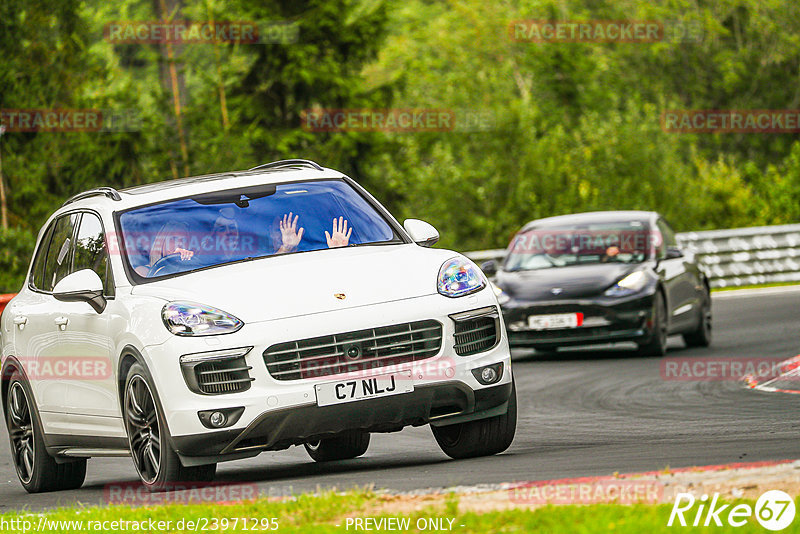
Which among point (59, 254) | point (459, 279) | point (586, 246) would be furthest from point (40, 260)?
point (586, 246)

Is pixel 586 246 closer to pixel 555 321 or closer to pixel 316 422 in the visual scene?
pixel 555 321

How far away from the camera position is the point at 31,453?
34.0 feet

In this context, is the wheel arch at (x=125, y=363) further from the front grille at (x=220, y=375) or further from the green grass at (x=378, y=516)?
the green grass at (x=378, y=516)

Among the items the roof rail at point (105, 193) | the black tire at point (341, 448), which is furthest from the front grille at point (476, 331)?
the roof rail at point (105, 193)

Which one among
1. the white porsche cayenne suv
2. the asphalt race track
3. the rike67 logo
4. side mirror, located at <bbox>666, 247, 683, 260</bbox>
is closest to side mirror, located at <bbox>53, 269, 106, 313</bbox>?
the white porsche cayenne suv

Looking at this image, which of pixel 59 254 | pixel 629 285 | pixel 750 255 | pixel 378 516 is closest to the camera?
pixel 378 516

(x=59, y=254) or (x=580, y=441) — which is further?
(x=59, y=254)

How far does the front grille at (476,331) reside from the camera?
8672mm

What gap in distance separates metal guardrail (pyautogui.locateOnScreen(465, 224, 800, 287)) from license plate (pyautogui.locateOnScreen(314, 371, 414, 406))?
21.4 m

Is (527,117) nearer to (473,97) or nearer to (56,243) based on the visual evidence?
(473,97)

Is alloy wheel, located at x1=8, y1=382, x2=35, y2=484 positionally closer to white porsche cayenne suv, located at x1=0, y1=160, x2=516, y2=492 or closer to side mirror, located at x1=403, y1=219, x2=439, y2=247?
white porsche cayenne suv, located at x1=0, y1=160, x2=516, y2=492

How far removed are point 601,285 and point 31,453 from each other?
27.2 feet

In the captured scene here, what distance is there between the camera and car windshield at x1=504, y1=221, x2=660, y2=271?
17.9m

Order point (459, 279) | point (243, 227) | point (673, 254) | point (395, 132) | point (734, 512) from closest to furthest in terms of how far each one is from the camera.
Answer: point (734, 512) < point (459, 279) < point (243, 227) < point (673, 254) < point (395, 132)
